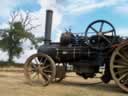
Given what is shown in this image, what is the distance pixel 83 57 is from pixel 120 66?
6.95ft

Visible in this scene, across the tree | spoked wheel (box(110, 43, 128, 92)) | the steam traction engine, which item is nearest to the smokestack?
the steam traction engine

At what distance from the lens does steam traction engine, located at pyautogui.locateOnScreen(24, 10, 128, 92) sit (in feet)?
46.3

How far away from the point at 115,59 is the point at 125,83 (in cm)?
93

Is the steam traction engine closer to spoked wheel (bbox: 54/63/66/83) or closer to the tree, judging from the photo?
spoked wheel (bbox: 54/63/66/83)

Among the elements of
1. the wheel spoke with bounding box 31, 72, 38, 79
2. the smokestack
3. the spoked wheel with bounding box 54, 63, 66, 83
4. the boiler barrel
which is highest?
the smokestack

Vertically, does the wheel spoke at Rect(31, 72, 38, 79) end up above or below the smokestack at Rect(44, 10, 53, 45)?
below

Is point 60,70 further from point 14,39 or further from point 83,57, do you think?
point 14,39

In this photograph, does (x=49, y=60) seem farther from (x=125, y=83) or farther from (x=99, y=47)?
(x=125, y=83)

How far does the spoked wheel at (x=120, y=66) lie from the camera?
45.8ft

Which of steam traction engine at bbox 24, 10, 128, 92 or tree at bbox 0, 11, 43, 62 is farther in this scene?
tree at bbox 0, 11, 43, 62

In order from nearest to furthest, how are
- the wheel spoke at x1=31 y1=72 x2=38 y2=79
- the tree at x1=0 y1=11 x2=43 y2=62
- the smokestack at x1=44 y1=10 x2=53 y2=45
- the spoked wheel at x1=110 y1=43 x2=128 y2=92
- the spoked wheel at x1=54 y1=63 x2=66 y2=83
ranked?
the spoked wheel at x1=110 y1=43 x2=128 y2=92
the wheel spoke at x1=31 y1=72 x2=38 y2=79
the spoked wheel at x1=54 y1=63 x2=66 y2=83
the smokestack at x1=44 y1=10 x2=53 y2=45
the tree at x1=0 y1=11 x2=43 y2=62

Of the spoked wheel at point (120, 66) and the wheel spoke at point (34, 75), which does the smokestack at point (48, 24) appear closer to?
the wheel spoke at point (34, 75)

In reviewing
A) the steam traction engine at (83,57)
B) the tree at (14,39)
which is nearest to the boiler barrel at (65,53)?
the steam traction engine at (83,57)

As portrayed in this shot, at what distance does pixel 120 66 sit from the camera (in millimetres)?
14109
